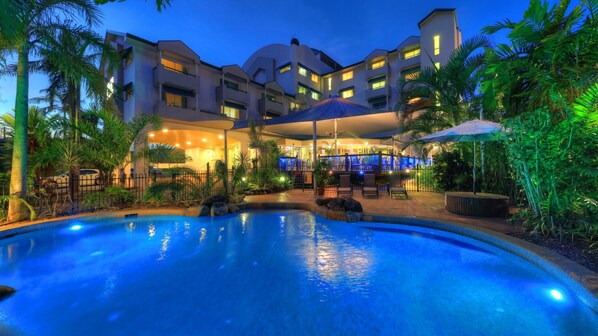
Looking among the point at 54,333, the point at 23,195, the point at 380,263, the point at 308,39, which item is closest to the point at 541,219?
the point at 380,263

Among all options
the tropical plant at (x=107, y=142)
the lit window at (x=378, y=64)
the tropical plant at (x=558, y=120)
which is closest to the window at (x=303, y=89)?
the lit window at (x=378, y=64)

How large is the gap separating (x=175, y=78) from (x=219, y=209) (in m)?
14.8

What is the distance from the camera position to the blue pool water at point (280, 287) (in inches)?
117

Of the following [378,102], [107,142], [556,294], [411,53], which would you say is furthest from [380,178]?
[411,53]

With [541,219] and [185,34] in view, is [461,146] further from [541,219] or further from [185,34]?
[185,34]

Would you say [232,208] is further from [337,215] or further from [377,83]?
[377,83]

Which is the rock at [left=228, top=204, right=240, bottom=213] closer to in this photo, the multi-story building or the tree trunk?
the multi-story building

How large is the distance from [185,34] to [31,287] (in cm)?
17165

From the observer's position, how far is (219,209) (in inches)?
328

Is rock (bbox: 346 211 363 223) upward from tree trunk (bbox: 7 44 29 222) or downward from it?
downward

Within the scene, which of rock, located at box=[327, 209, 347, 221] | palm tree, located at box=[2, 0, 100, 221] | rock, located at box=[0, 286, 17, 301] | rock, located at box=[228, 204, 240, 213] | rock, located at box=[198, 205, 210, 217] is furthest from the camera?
rock, located at box=[228, 204, 240, 213]

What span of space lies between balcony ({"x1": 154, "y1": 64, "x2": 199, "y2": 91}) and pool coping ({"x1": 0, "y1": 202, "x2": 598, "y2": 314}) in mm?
13221

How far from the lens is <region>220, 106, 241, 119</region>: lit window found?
926 inches

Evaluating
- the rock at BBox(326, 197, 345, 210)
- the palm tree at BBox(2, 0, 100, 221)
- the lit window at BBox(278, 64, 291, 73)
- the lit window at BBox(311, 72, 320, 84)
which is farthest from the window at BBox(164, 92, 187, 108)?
the lit window at BBox(311, 72, 320, 84)
